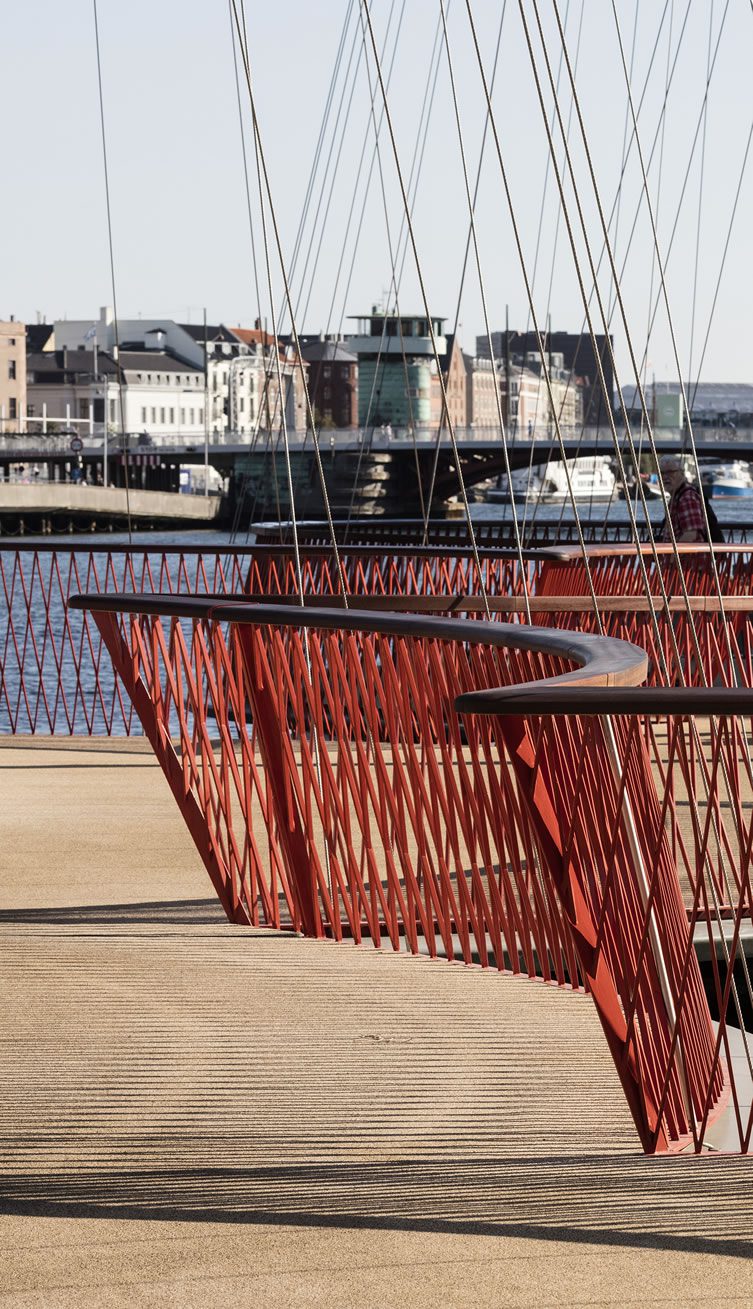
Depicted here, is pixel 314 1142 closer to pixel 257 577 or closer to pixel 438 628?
pixel 438 628

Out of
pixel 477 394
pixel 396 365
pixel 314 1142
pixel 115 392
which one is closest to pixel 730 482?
pixel 396 365

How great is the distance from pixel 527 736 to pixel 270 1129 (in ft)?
3.07

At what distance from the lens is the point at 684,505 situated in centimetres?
1104

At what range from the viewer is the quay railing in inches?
124

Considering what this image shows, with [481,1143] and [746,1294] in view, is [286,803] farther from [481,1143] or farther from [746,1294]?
[746,1294]

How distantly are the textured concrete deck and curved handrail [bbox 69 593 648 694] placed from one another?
895 mm

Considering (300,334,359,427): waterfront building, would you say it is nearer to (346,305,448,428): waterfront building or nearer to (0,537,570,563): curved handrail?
(346,305,448,428): waterfront building

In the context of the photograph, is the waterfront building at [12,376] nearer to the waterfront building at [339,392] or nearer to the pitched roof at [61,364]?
the pitched roof at [61,364]

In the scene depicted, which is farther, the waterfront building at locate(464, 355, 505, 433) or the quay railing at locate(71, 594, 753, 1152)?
the waterfront building at locate(464, 355, 505, 433)

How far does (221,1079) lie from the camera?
145 inches

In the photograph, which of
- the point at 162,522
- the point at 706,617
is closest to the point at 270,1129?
the point at 706,617

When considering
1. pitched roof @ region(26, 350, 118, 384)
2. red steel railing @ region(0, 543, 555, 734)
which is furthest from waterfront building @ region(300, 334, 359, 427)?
red steel railing @ region(0, 543, 555, 734)

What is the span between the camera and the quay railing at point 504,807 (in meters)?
3.15

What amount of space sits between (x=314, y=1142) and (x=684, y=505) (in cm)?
821
